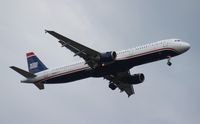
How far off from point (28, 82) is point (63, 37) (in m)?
14.8

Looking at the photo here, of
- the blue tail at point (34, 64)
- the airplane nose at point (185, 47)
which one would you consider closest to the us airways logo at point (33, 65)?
the blue tail at point (34, 64)

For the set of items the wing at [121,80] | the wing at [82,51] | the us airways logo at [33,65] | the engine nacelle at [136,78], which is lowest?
the engine nacelle at [136,78]

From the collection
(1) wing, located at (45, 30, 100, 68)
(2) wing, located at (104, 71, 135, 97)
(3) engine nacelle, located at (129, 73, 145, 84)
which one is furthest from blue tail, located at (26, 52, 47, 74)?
(3) engine nacelle, located at (129, 73, 145, 84)

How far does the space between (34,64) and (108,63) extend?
65.3ft

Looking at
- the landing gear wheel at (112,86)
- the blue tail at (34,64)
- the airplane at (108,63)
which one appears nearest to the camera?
the airplane at (108,63)

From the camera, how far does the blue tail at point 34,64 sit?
337 ft

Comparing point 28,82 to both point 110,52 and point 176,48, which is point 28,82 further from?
point 176,48

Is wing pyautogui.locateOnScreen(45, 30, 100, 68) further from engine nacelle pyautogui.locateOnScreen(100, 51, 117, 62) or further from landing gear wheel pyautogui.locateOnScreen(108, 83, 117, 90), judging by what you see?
landing gear wheel pyautogui.locateOnScreen(108, 83, 117, 90)

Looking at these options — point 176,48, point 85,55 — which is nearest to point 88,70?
point 85,55

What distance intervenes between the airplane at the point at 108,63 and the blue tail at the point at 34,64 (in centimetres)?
202

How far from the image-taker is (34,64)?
343 ft

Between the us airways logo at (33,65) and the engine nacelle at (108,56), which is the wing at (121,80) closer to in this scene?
the engine nacelle at (108,56)

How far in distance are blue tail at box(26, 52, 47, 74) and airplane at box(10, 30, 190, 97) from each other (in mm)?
2022

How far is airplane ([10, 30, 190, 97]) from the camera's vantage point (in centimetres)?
8719
